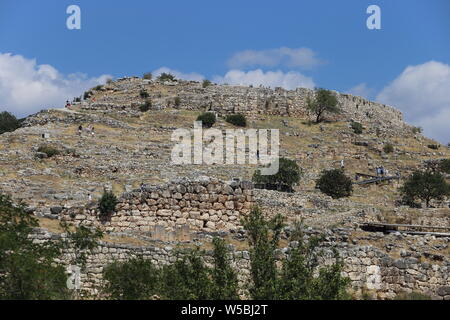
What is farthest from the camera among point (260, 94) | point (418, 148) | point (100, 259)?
point (260, 94)

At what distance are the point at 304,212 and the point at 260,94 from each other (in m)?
40.5

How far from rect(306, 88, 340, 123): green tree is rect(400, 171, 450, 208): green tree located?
24.9 metres

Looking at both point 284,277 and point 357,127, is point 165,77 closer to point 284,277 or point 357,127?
point 357,127

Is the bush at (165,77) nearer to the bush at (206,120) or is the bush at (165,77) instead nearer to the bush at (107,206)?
the bush at (206,120)

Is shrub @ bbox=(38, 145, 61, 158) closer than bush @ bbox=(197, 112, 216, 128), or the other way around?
shrub @ bbox=(38, 145, 61, 158)

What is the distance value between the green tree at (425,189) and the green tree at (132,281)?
109 feet

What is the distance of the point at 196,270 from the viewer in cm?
1029

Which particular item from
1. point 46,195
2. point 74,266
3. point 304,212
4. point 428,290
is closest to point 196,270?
point 74,266

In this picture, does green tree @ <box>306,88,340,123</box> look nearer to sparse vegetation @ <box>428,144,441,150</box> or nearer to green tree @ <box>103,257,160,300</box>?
sparse vegetation @ <box>428,144,441,150</box>

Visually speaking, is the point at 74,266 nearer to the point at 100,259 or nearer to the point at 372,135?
the point at 100,259

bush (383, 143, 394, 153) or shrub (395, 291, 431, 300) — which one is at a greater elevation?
bush (383, 143, 394, 153)

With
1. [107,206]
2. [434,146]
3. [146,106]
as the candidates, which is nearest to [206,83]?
[146,106]

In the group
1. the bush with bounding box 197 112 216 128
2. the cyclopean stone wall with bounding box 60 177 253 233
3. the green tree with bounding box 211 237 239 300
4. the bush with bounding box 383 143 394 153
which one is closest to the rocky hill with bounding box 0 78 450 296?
the cyclopean stone wall with bounding box 60 177 253 233

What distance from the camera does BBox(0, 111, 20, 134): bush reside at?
5703 cm
